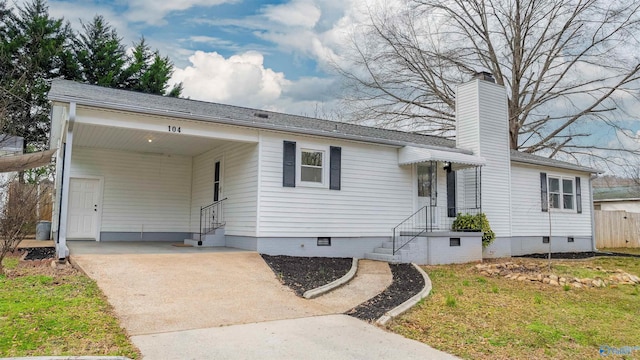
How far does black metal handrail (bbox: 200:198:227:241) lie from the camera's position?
41.1 ft

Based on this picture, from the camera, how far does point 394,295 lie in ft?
24.9

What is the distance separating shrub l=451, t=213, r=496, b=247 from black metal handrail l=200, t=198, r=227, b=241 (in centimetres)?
717

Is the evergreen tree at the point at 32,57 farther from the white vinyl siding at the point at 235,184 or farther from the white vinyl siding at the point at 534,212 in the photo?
the white vinyl siding at the point at 534,212

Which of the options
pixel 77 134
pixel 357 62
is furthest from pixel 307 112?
pixel 77 134

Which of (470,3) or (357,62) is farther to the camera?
(357,62)

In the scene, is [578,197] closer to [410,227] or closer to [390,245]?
[410,227]

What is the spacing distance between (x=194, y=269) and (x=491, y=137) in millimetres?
10771

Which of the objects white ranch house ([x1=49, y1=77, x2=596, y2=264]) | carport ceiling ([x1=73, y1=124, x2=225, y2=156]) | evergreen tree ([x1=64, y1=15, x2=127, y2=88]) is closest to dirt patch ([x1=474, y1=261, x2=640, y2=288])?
white ranch house ([x1=49, y1=77, x2=596, y2=264])

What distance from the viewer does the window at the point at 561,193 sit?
55.8 feet

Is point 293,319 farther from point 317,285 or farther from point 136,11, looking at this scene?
point 136,11

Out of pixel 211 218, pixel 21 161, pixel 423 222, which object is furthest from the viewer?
pixel 423 222

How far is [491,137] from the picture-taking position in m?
14.6

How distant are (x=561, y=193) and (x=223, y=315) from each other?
1580cm

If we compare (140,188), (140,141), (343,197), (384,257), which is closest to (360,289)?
(384,257)
